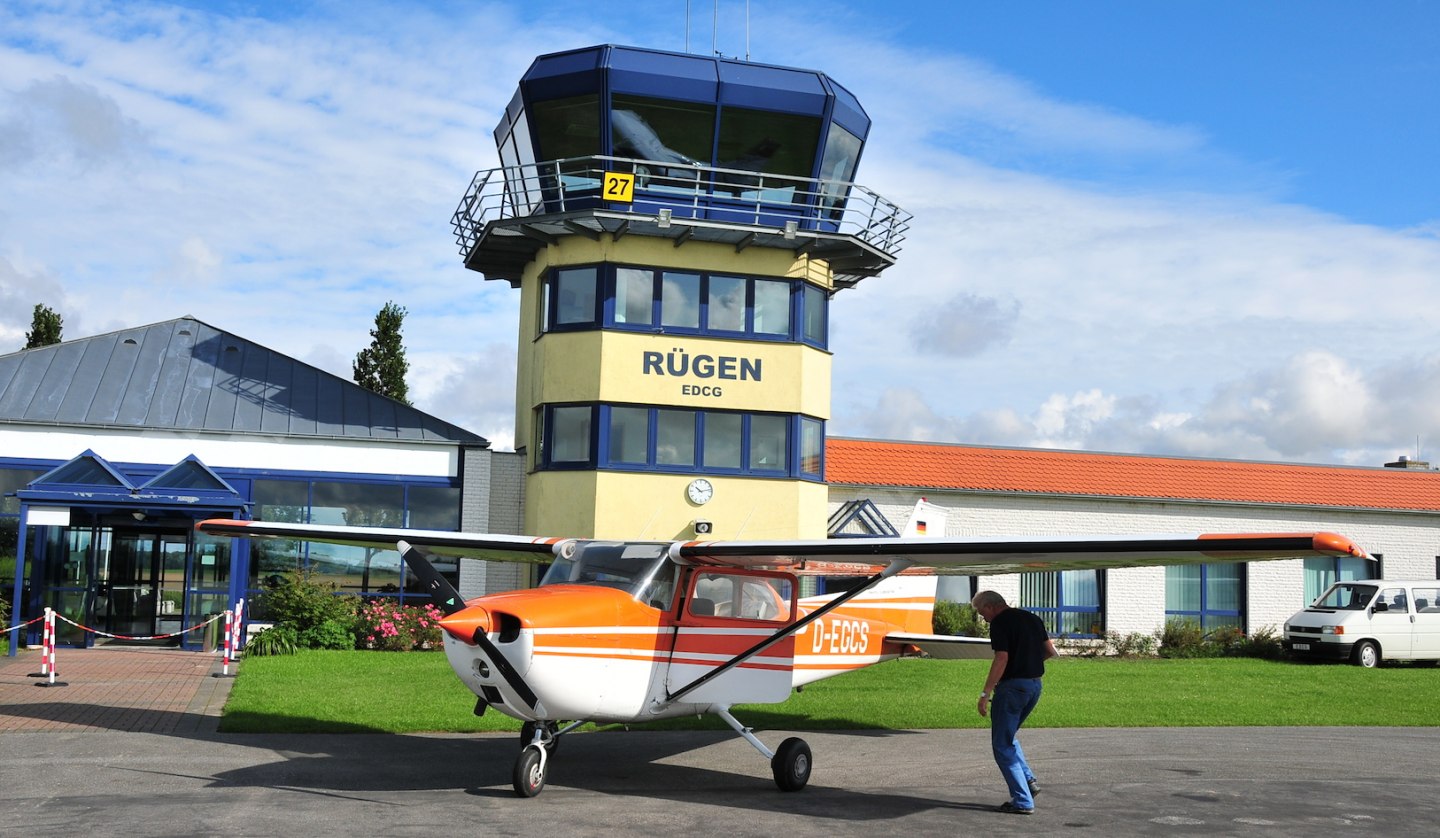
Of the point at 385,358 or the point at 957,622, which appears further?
the point at 385,358

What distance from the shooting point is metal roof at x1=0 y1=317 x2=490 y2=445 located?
76.9 feet

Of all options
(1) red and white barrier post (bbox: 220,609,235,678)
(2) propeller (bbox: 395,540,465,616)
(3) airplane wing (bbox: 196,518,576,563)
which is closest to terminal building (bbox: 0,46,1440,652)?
(1) red and white barrier post (bbox: 220,609,235,678)

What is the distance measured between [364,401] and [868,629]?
48.5 ft

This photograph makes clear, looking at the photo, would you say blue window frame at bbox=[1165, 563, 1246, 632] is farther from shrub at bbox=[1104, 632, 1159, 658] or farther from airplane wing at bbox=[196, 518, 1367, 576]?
airplane wing at bbox=[196, 518, 1367, 576]

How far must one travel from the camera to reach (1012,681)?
962 cm

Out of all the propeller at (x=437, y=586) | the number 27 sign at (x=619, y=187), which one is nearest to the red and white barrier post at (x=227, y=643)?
the propeller at (x=437, y=586)

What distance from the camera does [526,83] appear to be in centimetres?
2352

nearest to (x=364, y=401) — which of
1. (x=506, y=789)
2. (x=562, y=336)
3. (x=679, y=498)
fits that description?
(x=562, y=336)

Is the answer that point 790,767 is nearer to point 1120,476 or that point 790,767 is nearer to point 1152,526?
point 1152,526

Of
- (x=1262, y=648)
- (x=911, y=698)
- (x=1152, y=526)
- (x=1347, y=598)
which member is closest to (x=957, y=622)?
(x=1152, y=526)

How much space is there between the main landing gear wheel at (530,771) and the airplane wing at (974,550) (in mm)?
1901

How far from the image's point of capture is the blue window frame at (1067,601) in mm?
27250

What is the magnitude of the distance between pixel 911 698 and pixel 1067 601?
11.7 meters

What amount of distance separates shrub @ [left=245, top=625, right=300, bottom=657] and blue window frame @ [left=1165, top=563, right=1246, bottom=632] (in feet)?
60.5
